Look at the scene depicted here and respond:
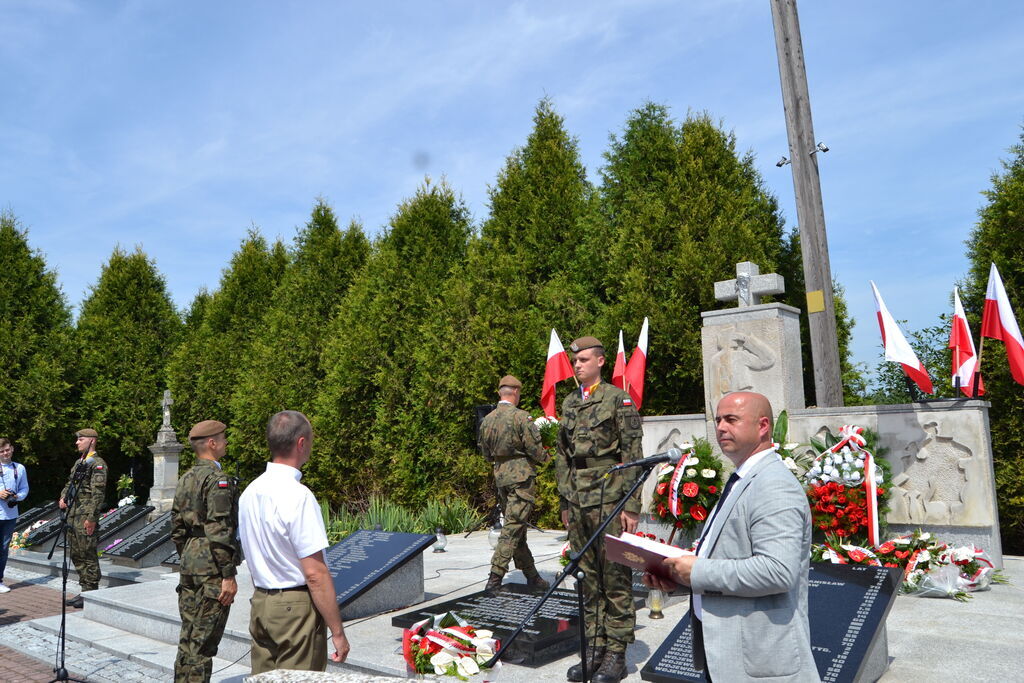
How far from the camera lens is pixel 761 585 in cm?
234

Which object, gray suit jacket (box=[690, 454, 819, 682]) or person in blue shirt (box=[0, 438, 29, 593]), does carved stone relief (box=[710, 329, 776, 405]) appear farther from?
person in blue shirt (box=[0, 438, 29, 593])

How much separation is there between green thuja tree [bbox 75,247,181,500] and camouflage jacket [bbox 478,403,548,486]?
57.4 feet

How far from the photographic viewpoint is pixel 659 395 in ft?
40.2

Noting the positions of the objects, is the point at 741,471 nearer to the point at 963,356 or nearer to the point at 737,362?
the point at 737,362

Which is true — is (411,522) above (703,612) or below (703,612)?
below

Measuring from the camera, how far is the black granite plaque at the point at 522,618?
500 centimetres

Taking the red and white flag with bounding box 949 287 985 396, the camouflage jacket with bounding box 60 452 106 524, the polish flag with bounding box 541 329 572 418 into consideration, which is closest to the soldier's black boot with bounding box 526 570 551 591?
the polish flag with bounding box 541 329 572 418

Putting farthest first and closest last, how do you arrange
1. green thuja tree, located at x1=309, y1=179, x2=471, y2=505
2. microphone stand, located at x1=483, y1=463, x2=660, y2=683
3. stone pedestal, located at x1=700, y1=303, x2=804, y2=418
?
1. green thuja tree, located at x1=309, y1=179, x2=471, y2=505
2. stone pedestal, located at x1=700, y1=303, x2=804, y2=418
3. microphone stand, located at x1=483, y1=463, x2=660, y2=683

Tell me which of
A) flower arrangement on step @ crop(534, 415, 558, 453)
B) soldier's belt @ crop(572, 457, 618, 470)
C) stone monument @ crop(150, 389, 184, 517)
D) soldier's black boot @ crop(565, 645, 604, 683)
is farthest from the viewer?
stone monument @ crop(150, 389, 184, 517)

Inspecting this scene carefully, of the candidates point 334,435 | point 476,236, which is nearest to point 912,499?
point 476,236

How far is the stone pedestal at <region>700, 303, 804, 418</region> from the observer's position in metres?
8.16

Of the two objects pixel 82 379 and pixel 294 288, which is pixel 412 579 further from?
pixel 82 379

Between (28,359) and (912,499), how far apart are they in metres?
20.7

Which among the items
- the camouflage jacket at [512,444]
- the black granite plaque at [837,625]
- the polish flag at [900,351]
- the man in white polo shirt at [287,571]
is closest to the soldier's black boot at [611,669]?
the black granite plaque at [837,625]
